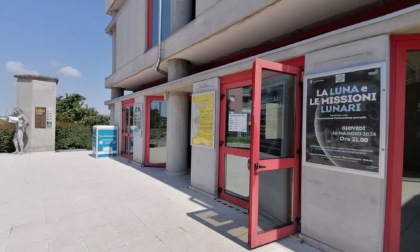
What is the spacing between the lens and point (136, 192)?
596 cm

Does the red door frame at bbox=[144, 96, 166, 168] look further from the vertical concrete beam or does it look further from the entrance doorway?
the entrance doorway

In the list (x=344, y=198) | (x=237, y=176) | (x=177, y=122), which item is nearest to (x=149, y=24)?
(x=177, y=122)

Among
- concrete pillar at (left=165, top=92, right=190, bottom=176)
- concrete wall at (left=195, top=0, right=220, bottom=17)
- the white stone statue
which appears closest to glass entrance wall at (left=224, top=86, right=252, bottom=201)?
concrete wall at (left=195, top=0, right=220, bottom=17)

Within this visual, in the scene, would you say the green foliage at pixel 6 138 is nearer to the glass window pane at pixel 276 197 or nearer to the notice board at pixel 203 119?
the notice board at pixel 203 119

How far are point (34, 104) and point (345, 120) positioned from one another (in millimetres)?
14818

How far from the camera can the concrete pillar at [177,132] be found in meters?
7.64

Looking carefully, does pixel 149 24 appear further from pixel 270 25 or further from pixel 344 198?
pixel 344 198

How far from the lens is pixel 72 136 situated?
49.4 ft

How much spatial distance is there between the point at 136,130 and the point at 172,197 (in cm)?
503

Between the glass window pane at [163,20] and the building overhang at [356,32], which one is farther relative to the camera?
the glass window pane at [163,20]

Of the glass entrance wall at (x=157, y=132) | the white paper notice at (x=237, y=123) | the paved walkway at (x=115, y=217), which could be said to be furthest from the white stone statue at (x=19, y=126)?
the white paper notice at (x=237, y=123)

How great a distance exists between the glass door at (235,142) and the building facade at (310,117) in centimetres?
2

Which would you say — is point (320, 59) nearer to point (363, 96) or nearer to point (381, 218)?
point (363, 96)

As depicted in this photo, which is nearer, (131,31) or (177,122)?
(177,122)
